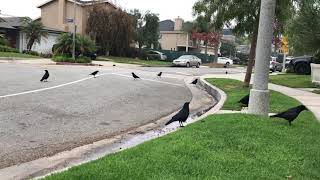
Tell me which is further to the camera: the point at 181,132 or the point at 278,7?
the point at 278,7

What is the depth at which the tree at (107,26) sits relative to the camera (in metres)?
57.9

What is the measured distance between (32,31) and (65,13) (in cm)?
1000

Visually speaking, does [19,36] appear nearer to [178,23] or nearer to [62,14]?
[62,14]

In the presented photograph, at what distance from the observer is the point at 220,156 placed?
6961 mm

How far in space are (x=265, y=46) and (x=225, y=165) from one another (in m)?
4.77

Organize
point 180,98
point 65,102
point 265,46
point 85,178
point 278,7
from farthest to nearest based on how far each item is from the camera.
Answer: point 278,7, point 180,98, point 65,102, point 265,46, point 85,178

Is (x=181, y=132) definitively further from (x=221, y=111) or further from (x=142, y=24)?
(x=142, y=24)

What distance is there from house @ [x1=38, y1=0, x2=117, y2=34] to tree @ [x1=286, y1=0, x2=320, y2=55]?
3872 centimetres

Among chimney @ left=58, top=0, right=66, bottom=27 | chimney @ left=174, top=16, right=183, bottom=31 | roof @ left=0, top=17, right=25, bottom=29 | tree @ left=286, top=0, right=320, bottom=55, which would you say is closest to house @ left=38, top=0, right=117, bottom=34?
chimney @ left=58, top=0, right=66, bottom=27

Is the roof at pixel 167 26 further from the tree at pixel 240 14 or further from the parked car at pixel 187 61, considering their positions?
the tree at pixel 240 14

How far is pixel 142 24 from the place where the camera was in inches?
2840

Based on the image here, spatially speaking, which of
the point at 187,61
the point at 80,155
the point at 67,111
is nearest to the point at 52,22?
the point at 187,61

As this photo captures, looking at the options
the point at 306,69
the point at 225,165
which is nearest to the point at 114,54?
the point at 306,69

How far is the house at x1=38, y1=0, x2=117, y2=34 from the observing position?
197 ft
